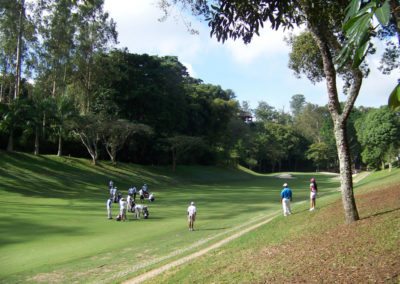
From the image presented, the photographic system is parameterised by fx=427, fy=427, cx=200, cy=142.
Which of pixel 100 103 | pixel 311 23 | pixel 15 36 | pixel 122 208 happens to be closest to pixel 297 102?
pixel 100 103

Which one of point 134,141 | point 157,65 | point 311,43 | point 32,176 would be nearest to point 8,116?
point 32,176

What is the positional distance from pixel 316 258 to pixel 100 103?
180ft

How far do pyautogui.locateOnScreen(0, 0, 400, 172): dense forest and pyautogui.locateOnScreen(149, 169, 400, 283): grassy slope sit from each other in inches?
1626

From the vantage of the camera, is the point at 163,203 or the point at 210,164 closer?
the point at 163,203

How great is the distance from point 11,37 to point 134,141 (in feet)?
77.2

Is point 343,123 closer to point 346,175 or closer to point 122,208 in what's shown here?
point 346,175

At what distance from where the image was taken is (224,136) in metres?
83.1

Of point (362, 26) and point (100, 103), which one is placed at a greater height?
point (100, 103)

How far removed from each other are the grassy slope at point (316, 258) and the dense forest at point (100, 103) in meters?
41.3

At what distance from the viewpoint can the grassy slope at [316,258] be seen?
7.18m

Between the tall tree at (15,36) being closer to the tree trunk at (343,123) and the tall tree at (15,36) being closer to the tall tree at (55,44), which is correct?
the tall tree at (55,44)

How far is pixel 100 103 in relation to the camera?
60375mm

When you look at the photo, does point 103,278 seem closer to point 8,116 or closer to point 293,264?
point 293,264

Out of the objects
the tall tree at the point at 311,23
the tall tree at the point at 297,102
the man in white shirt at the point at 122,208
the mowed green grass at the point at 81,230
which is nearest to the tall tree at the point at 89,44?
the mowed green grass at the point at 81,230
